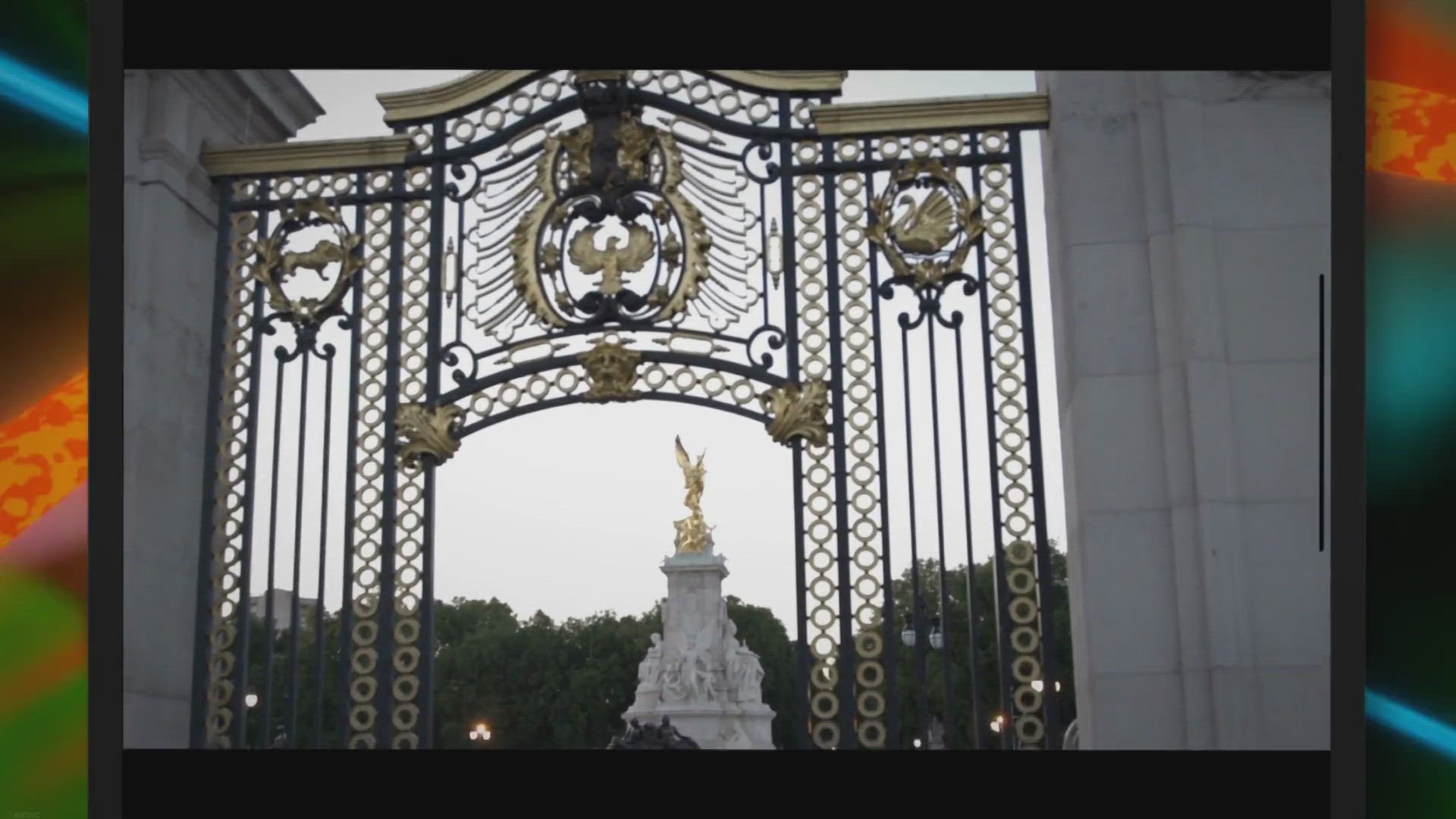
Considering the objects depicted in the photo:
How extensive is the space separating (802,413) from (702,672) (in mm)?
7153

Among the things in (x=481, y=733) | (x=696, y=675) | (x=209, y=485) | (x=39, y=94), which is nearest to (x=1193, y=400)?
(x=209, y=485)

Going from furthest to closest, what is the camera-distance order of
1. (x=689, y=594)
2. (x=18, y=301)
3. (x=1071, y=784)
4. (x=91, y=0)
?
(x=689, y=594), (x=1071, y=784), (x=18, y=301), (x=91, y=0)

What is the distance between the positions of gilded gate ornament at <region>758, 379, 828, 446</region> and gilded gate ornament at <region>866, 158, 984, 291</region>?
68 cm

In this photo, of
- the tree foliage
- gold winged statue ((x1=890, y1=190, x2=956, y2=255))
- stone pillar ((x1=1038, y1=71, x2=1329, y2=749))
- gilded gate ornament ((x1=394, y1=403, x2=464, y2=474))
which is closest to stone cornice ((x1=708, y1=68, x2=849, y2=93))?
gold winged statue ((x1=890, y1=190, x2=956, y2=255))

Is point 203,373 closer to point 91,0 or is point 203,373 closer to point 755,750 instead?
point 755,750

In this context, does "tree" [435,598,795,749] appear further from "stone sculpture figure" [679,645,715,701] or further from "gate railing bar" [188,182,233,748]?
"gate railing bar" [188,182,233,748]

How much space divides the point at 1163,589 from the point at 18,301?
4.58m

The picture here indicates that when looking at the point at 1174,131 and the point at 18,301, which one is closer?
the point at 18,301

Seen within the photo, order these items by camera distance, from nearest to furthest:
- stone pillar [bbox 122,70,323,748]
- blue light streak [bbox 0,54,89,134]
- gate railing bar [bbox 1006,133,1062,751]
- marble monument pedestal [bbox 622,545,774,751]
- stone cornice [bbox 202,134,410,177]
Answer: blue light streak [bbox 0,54,89,134] → gate railing bar [bbox 1006,133,1062,751] → stone pillar [bbox 122,70,323,748] → stone cornice [bbox 202,134,410,177] → marble monument pedestal [bbox 622,545,774,751]

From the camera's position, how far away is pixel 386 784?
6656 mm

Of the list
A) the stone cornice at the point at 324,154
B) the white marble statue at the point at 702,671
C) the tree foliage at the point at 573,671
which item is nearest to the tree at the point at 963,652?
the tree foliage at the point at 573,671

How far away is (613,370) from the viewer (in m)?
7.80

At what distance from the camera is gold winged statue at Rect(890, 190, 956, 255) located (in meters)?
7.79

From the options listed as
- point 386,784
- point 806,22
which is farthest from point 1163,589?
point 386,784
